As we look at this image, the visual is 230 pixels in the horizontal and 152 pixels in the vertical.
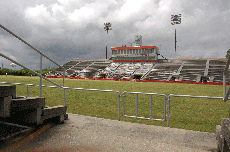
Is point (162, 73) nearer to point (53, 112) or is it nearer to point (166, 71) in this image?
point (166, 71)

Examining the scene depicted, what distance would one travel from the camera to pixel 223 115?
5.88 meters

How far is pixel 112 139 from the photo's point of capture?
409cm

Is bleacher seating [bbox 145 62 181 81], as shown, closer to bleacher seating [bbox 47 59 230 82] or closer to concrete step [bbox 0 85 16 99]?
bleacher seating [bbox 47 59 230 82]

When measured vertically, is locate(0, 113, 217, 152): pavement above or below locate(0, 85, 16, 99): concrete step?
below

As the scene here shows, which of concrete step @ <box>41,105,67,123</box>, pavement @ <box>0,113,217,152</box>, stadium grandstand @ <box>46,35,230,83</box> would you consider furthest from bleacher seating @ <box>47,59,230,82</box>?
concrete step @ <box>41,105,67,123</box>

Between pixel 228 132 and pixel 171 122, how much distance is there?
337cm

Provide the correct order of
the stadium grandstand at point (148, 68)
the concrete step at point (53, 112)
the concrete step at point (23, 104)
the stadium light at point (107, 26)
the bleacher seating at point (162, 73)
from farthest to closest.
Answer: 1. the stadium light at point (107, 26)
2. the bleacher seating at point (162, 73)
3. the stadium grandstand at point (148, 68)
4. the concrete step at point (53, 112)
5. the concrete step at point (23, 104)

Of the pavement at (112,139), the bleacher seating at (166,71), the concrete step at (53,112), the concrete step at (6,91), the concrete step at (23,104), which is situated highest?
the bleacher seating at (166,71)

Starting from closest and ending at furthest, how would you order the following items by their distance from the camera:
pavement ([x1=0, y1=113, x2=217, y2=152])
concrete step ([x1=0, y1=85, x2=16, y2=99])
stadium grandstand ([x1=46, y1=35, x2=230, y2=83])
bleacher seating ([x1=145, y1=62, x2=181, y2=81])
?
pavement ([x1=0, y1=113, x2=217, y2=152])
concrete step ([x1=0, y1=85, x2=16, y2=99])
stadium grandstand ([x1=46, y1=35, x2=230, y2=83])
bleacher seating ([x1=145, y1=62, x2=181, y2=81])

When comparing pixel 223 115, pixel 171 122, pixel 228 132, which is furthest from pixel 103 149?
pixel 223 115

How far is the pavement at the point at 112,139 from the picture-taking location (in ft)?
12.1

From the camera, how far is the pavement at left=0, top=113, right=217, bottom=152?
3678 millimetres

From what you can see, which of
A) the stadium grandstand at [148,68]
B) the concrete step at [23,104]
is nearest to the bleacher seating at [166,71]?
the stadium grandstand at [148,68]

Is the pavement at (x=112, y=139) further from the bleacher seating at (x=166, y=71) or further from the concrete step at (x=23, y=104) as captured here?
the bleacher seating at (x=166, y=71)
